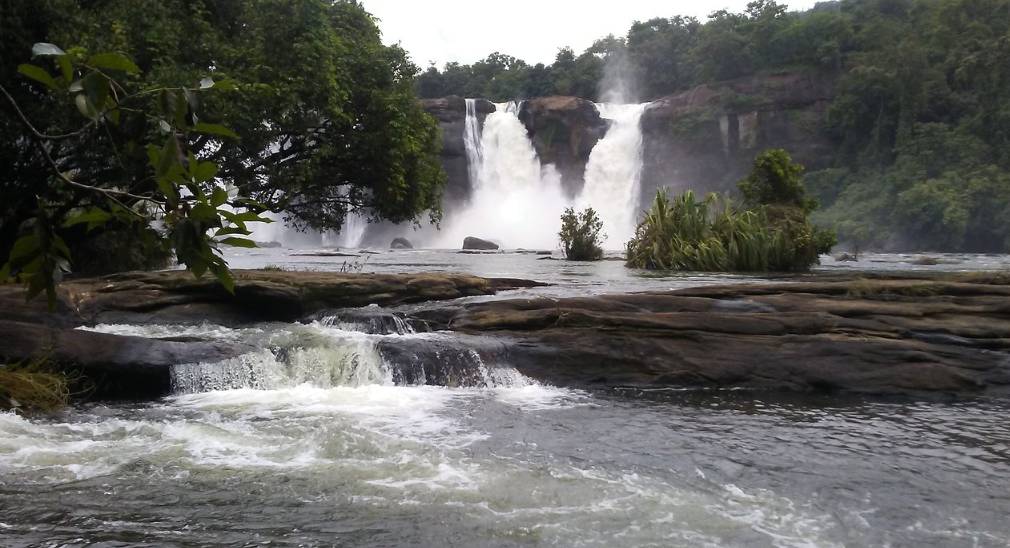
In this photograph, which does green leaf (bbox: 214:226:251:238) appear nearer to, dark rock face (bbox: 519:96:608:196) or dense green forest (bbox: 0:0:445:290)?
dense green forest (bbox: 0:0:445:290)

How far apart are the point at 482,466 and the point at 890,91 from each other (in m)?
54.8

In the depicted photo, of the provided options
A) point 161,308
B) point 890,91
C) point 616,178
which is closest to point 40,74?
point 161,308

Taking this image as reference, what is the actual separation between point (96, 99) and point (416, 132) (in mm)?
14555

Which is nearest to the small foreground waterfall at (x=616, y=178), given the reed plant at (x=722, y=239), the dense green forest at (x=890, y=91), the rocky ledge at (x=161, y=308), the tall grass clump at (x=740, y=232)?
the dense green forest at (x=890, y=91)

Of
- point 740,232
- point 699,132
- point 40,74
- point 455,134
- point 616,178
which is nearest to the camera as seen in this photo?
point 40,74

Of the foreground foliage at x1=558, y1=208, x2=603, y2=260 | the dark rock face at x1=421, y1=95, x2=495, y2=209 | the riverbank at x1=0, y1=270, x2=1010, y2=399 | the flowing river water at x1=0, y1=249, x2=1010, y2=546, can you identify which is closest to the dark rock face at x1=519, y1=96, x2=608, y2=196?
the dark rock face at x1=421, y1=95, x2=495, y2=209

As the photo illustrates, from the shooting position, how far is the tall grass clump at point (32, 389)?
704 cm

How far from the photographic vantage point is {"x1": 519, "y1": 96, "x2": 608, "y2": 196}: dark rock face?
5431cm

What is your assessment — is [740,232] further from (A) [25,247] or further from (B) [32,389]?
(A) [25,247]

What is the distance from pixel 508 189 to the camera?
51.8 m

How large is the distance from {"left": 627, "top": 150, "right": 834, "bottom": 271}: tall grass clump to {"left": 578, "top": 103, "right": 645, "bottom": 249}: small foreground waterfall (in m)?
26.2

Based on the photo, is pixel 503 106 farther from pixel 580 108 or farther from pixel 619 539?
pixel 619 539

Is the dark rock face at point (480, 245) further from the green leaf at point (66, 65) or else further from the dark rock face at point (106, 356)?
the green leaf at point (66, 65)

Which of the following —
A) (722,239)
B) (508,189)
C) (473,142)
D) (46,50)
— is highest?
(473,142)
